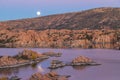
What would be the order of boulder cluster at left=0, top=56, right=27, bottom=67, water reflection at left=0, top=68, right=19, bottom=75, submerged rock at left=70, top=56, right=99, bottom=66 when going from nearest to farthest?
water reflection at left=0, top=68, right=19, bottom=75 → boulder cluster at left=0, top=56, right=27, bottom=67 → submerged rock at left=70, top=56, right=99, bottom=66

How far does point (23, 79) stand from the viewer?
69.1 m

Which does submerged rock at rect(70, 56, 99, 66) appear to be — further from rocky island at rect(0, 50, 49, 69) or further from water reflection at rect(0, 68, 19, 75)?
water reflection at rect(0, 68, 19, 75)

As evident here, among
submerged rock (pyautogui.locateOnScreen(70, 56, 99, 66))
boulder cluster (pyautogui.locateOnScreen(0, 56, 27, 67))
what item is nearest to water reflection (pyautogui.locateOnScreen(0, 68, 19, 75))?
boulder cluster (pyautogui.locateOnScreen(0, 56, 27, 67))

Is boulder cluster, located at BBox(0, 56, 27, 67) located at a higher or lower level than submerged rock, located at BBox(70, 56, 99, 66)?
higher

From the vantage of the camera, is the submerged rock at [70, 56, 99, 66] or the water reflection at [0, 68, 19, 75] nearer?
the water reflection at [0, 68, 19, 75]

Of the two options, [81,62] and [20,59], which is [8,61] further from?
[81,62]

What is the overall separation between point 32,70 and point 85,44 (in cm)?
10766

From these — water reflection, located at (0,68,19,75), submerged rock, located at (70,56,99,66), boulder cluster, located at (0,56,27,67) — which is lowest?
water reflection, located at (0,68,19,75)

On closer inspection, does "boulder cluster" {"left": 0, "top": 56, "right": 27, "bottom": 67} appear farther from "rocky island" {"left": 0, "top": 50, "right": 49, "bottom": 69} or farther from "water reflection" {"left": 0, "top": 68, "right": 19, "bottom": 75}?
"water reflection" {"left": 0, "top": 68, "right": 19, "bottom": 75}

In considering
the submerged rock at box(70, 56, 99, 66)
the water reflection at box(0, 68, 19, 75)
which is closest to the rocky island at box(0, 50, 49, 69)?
the water reflection at box(0, 68, 19, 75)

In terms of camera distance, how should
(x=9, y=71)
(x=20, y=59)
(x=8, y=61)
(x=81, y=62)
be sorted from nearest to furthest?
1. (x=9, y=71)
2. (x=8, y=61)
3. (x=81, y=62)
4. (x=20, y=59)

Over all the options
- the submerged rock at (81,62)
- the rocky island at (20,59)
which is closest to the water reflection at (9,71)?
the rocky island at (20,59)

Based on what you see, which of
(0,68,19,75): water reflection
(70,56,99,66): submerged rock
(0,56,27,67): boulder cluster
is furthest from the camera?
(70,56,99,66): submerged rock

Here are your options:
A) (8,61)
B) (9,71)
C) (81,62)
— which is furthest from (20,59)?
(9,71)
